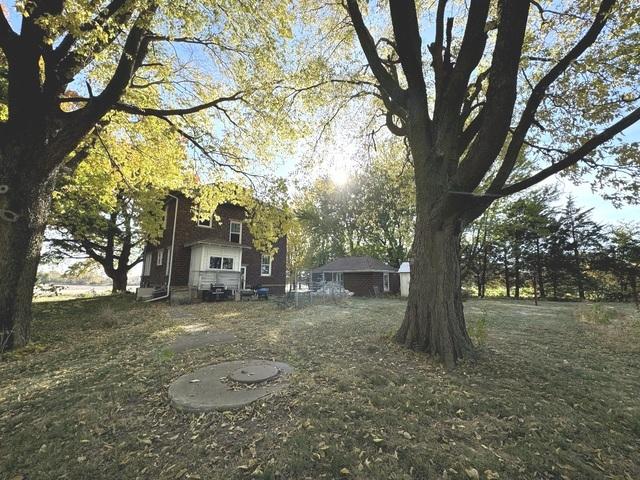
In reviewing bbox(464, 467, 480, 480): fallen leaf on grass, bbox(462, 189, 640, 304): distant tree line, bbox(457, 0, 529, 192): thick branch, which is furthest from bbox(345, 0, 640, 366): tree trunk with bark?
bbox(462, 189, 640, 304): distant tree line

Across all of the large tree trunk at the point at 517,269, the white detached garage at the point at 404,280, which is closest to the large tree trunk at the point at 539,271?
the large tree trunk at the point at 517,269

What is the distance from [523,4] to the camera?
149 inches

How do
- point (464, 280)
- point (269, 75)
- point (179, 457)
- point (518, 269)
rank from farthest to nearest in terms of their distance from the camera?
point (464, 280) < point (518, 269) < point (269, 75) < point (179, 457)

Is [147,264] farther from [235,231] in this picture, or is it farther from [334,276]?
[334,276]

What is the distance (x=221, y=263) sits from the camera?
57.4 ft

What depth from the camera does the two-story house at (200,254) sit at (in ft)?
55.1

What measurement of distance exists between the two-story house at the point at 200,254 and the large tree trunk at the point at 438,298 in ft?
38.0

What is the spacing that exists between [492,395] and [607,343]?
5534mm

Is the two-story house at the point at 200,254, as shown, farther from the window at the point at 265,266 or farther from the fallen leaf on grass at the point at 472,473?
the fallen leaf on grass at the point at 472,473

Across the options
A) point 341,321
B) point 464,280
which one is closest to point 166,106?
point 341,321

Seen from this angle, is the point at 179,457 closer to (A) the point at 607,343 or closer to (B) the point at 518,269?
(A) the point at 607,343

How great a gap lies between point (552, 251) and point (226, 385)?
98.7 ft

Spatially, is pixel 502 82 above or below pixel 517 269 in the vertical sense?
above

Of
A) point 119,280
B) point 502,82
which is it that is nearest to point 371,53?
point 502,82
